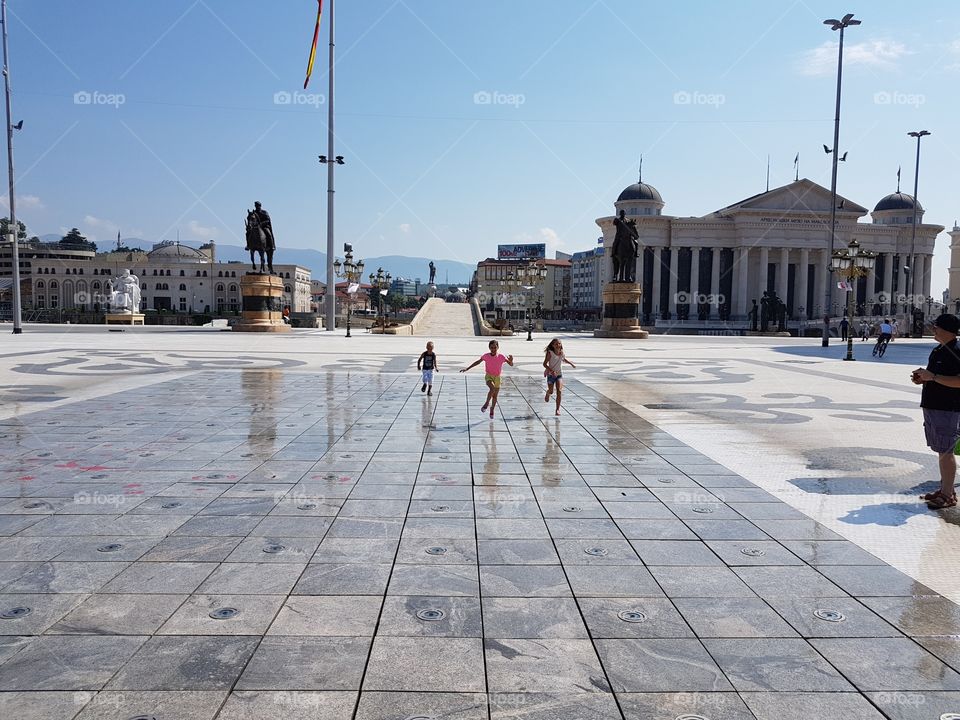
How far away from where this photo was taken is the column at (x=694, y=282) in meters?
88.6

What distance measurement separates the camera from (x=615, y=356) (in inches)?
1134

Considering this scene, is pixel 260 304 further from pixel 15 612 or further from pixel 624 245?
pixel 15 612

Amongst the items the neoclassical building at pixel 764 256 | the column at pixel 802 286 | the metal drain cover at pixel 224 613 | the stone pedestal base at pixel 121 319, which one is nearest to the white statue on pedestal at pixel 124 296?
the stone pedestal base at pixel 121 319

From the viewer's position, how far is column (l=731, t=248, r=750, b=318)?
86875 millimetres

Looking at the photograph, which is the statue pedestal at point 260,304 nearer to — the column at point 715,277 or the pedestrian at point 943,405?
the pedestrian at point 943,405

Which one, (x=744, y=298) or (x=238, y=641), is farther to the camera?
(x=744, y=298)

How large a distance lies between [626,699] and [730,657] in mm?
806

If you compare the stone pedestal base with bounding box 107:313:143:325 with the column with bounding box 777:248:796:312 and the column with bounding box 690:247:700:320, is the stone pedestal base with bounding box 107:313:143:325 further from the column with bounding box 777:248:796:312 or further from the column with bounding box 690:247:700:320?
the column with bounding box 777:248:796:312

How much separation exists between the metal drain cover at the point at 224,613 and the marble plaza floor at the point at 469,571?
0.02 meters

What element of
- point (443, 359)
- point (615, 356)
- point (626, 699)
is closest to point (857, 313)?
point (615, 356)

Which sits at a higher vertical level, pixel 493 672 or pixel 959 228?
pixel 959 228

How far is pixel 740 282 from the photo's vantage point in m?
87.2

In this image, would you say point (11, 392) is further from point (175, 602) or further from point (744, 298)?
point (744, 298)

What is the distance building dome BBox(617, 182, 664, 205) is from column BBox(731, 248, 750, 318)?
13.4 m
